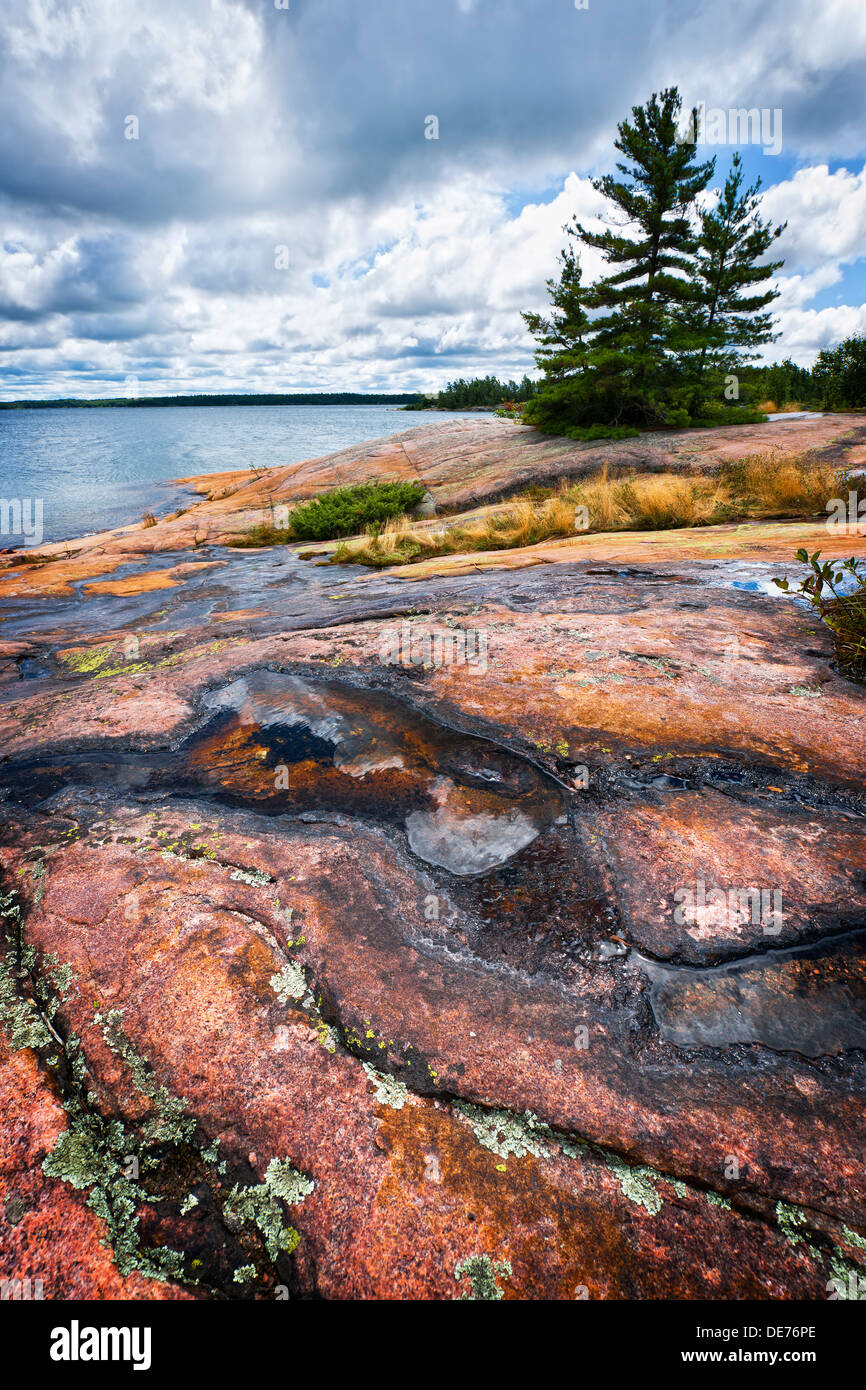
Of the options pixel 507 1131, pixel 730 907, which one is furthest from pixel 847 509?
pixel 507 1131

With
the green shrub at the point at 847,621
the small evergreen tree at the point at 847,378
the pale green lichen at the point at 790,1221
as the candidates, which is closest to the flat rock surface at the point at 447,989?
the pale green lichen at the point at 790,1221

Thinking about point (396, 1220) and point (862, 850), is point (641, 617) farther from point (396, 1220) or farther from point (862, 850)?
point (396, 1220)

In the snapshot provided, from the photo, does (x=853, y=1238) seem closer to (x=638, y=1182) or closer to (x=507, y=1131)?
(x=638, y=1182)

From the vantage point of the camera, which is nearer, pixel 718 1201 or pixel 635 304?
pixel 718 1201

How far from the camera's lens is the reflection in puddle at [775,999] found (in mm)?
1585

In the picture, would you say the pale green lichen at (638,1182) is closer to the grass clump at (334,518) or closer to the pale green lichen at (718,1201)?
the pale green lichen at (718,1201)

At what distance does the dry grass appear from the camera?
8.75 m

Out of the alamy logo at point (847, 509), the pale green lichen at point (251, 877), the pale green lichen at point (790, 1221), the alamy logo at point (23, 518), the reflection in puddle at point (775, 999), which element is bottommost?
the pale green lichen at point (790, 1221)

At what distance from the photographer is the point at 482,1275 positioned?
1.16 meters

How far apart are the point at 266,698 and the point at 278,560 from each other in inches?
299
